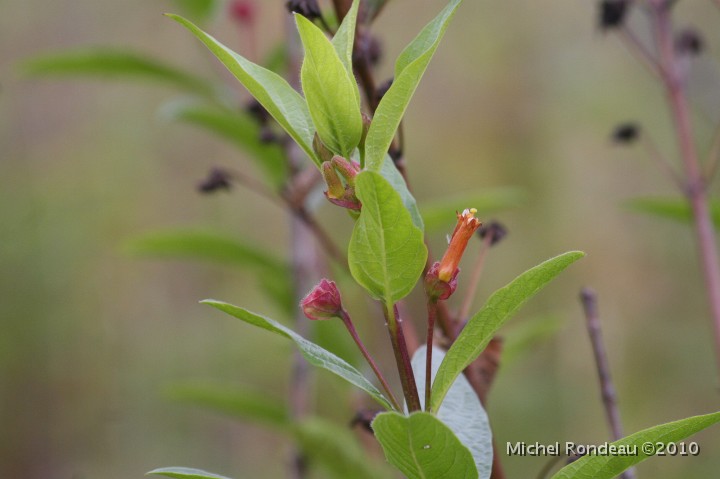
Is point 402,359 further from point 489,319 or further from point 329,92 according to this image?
point 329,92

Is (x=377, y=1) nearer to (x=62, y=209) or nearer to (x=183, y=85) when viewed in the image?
(x=183, y=85)

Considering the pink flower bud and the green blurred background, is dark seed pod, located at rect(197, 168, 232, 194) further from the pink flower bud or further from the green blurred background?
the green blurred background

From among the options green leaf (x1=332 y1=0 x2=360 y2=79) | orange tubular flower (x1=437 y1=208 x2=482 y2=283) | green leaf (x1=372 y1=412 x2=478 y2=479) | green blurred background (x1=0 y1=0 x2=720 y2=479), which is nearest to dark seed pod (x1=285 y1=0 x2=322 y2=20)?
green leaf (x1=332 y1=0 x2=360 y2=79)

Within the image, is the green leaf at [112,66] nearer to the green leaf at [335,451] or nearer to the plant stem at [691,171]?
the green leaf at [335,451]

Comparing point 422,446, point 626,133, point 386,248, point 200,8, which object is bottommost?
point 422,446

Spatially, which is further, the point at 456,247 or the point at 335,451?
the point at 335,451

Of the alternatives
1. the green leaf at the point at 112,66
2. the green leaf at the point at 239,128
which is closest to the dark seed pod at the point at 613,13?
the green leaf at the point at 239,128

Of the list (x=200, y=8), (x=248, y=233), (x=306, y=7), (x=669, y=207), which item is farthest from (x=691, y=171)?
(x=248, y=233)
